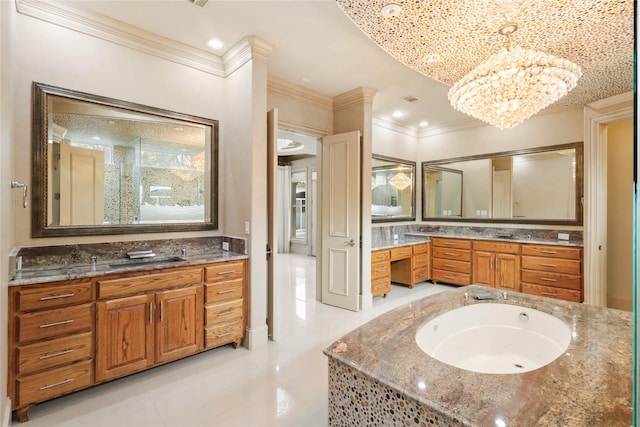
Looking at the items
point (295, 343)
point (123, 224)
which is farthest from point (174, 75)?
point (295, 343)

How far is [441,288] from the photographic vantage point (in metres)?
5.22

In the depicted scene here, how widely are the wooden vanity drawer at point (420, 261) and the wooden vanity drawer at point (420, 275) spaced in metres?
0.07

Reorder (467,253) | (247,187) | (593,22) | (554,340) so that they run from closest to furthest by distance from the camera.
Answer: (554,340) < (593,22) < (247,187) < (467,253)

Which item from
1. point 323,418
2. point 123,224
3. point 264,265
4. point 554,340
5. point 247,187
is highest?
point 247,187

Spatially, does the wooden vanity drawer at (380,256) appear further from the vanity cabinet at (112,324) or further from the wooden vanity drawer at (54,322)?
the wooden vanity drawer at (54,322)

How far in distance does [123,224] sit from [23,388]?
51.4 inches

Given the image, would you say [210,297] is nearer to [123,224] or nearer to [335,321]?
[123,224]

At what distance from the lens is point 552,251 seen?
13.6 feet

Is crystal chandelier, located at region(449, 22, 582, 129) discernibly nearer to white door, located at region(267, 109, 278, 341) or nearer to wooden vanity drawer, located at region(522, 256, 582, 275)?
white door, located at region(267, 109, 278, 341)

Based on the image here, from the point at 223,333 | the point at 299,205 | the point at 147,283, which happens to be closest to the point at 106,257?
the point at 147,283

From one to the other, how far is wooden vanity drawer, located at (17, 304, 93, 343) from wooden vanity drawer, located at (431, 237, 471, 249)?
497 centimetres

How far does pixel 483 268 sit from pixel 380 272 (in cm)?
171

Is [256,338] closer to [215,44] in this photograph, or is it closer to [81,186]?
[81,186]

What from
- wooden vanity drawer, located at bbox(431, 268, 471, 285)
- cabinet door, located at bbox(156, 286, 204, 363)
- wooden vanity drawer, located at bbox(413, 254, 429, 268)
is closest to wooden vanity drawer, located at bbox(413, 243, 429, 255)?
wooden vanity drawer, located at bbox(413, 254, 429, 268)
